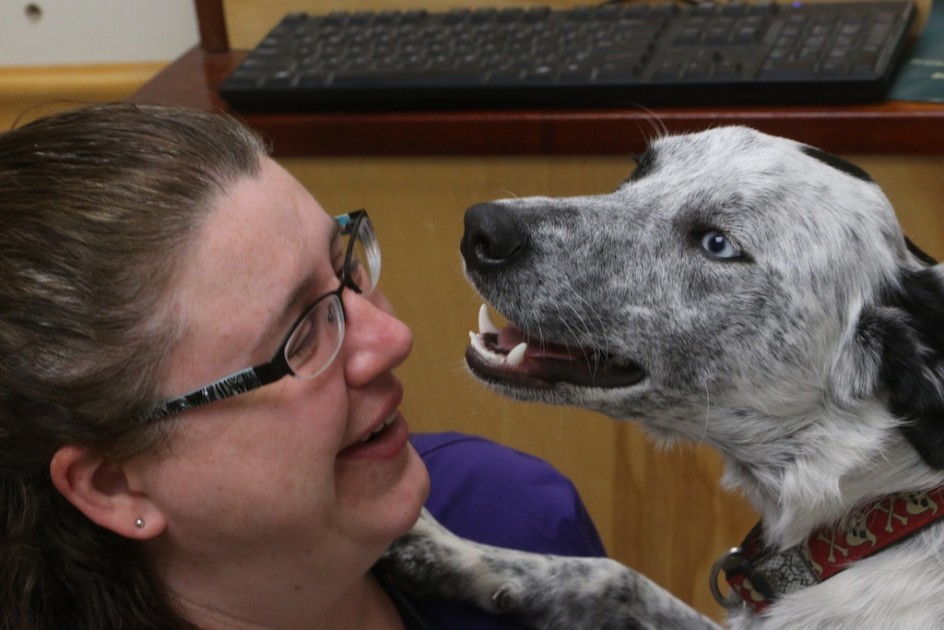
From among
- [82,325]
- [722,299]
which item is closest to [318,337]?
[82,325]

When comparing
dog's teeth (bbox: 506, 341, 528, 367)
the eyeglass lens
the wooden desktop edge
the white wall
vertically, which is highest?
the eyeglass lens

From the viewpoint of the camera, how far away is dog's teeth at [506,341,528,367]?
1.29 metres

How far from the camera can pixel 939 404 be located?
3.87 ft

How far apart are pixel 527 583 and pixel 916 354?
1.76 ft

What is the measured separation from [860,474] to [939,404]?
11cm

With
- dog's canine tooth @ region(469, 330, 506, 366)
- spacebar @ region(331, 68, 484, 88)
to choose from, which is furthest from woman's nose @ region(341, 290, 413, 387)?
spacebar @ region(331, 68, 484, 88)

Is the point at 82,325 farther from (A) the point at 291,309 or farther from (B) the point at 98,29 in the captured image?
(B) the point at 98,29

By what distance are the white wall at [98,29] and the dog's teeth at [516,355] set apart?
54.1 inches

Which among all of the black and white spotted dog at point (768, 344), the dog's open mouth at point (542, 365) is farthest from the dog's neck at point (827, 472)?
the dog's open mouth at point (542, 365)

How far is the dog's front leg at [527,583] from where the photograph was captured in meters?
1.40

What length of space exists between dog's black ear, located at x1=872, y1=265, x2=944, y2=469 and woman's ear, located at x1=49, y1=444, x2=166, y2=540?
0.77m

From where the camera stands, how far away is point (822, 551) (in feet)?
4.12

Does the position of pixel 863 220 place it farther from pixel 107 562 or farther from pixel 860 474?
pixel 107 562

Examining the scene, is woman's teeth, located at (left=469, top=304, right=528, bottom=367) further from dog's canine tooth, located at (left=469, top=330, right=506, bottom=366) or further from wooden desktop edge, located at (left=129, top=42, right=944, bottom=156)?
wooden desktop edge, located at (left=129, top=42, right=944, bottom=156)
